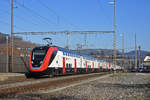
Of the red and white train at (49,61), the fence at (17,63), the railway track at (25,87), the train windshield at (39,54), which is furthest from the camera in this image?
the fence at (17,63)

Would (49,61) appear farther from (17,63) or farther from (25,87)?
(17,63)

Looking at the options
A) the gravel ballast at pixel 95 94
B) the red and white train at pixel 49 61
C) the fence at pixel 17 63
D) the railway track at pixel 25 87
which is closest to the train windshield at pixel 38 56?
the red and white train at pixel 49 61

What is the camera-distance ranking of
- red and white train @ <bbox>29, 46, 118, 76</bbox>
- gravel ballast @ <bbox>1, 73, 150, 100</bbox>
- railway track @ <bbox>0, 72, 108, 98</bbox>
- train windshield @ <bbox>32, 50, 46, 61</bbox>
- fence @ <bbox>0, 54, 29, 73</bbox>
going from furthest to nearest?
fence @ <bbox>0, 54, 29, 73</bbox>
train windshield @ <bbox>32, 50, 46, 61</bbox>
red and white train @ <bbox>29, 46, 118, 76</bbox>
railway track @ <bbox>0, 72, 108, 98</bbox>
gravel ballast @ <bbox>1, 73, 150, 100</bbox>

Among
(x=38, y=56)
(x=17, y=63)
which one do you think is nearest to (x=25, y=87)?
(x=38, y=56)

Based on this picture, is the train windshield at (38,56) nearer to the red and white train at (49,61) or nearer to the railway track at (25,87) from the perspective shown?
the red and white train at (49,61)

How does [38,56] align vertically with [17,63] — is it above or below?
above

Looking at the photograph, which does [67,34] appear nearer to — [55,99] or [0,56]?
[0,56]

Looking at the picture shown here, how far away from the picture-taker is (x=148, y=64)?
62125 millimetres

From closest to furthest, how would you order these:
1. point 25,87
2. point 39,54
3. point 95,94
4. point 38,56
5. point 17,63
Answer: point 95,94 < point 25,87 < point 38,56 < point 39,54 < point 17,63

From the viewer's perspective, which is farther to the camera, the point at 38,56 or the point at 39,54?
the point at 39,54

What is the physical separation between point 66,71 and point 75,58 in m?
5.77

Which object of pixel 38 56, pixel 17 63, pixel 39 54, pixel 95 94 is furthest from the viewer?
pixel 17 63

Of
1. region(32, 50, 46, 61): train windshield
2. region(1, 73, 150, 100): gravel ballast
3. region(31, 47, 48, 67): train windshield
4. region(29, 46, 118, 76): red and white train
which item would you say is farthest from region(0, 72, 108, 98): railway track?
region(32, 50, 46, 61): train windshield

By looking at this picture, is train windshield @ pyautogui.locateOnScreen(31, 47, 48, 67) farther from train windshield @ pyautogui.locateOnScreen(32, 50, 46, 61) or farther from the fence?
the fence
